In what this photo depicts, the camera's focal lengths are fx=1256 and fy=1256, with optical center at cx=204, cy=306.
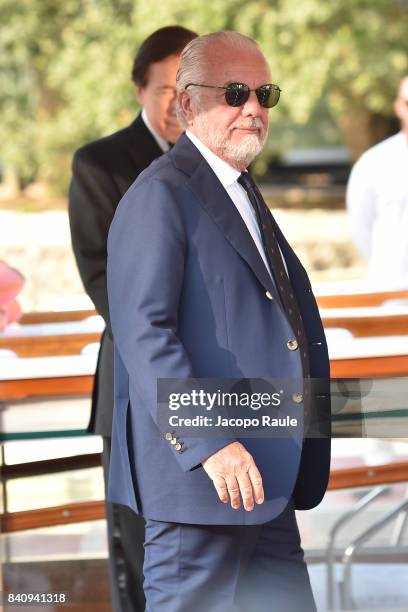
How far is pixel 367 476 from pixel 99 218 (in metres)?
1.26

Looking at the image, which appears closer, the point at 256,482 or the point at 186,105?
the point at 256,482

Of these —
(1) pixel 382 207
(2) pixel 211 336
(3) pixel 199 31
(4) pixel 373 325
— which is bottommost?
(2) pixel 211 336

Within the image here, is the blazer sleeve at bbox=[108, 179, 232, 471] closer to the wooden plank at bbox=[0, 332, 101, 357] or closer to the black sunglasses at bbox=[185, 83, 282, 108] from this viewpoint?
the black sunglasses at bbox=[185, 83, 282, 108]

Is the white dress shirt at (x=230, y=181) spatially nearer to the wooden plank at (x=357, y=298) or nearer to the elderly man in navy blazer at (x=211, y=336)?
the elderly man in navy blazer at (x=211, y=336)

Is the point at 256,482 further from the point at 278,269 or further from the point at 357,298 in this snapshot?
the point at 357,298

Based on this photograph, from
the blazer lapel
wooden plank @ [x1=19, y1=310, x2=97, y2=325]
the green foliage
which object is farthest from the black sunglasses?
the green foliage

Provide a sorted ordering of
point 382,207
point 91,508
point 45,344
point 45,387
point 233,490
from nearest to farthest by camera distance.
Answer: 1. point 233,490
2. point 45,387
3. point 45,344
4. point 91,508
5. point 382,207

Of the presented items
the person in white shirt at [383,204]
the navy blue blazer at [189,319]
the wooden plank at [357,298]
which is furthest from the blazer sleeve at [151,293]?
the person in white shirt at [383,204]

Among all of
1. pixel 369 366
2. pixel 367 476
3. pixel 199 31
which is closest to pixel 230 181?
pixel 369 366

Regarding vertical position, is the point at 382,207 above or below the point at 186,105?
above

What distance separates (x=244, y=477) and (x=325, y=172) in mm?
22537

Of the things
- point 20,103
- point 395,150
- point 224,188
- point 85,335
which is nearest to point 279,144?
point 20,103

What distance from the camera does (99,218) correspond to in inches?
118

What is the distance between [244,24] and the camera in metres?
11.6
